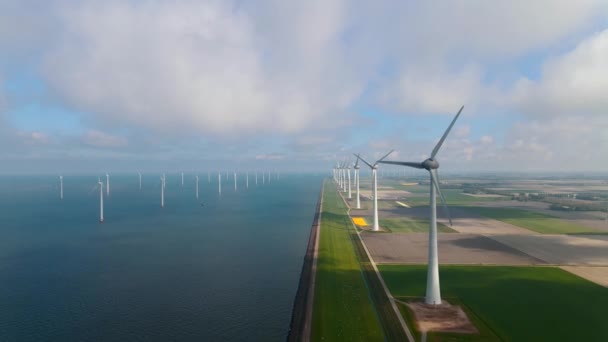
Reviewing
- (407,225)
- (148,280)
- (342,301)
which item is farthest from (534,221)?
(148,280)

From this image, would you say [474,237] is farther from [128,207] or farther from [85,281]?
[128,207]

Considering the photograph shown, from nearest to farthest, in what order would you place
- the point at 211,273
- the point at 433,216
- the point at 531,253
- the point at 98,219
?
the point at 433,216 → the point at 211,273 → the point at 531,253 → the point at 98,219

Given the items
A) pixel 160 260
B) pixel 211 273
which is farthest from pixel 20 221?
pixel 211 273

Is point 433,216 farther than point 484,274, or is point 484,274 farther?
point 484,274

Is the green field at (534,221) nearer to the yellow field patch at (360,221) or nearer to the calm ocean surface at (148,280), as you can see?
the yellow field patch at (360,221)

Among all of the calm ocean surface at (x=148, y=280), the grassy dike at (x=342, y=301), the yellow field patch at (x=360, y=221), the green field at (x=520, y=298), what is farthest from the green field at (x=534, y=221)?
the calm ocean surface at (x=148, y=280)

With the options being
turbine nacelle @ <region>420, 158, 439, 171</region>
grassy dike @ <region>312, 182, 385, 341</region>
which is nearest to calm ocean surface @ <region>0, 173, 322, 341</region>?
grassy dike @ <region>312, 182, 385, 341</region>

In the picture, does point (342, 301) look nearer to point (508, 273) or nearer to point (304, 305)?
point (304, 305)
